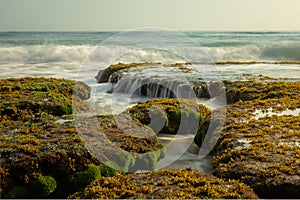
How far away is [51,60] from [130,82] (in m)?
21.0

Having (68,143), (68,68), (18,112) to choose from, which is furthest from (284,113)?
(68,68)

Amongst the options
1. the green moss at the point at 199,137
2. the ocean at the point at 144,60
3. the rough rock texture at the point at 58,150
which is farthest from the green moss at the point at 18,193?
the green moss at the point at 199,137

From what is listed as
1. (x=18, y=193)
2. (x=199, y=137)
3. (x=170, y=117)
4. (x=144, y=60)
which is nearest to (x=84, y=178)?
(x=18, y=193)

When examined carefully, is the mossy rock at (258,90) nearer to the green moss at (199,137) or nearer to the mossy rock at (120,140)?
the green moss at (199,137)

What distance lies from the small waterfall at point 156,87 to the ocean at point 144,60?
0.06 meters

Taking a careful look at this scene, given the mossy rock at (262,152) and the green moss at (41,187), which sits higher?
the mossy rock at (262,152)

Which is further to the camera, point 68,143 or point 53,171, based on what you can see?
point 68,143

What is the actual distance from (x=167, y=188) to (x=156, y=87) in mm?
9497

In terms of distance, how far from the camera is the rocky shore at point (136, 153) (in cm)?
475

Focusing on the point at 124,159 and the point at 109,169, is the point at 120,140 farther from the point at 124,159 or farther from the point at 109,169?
the point at 109,169

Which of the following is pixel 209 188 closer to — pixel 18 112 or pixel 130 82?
pixel 18 112

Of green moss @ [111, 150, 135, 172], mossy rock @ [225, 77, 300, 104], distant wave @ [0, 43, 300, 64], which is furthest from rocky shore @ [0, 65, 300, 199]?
distant wave @ [0, 43, 300, 64]

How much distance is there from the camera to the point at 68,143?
5.98 metres

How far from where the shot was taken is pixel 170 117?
29.1 ft
